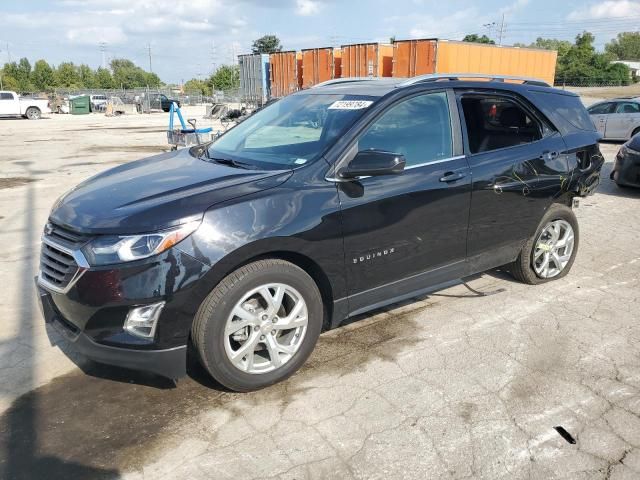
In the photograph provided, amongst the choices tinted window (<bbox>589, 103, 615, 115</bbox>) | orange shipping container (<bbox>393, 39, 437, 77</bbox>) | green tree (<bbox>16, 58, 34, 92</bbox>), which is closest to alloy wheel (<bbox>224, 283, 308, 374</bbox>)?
orange shipping container (<bbox>393, 39, 437, 77</bbox>)

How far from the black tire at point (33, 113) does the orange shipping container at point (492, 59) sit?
90.6 ft

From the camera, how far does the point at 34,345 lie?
151 inches

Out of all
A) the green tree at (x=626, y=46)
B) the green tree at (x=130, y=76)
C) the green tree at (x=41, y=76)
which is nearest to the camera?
the green tree at (x=41, y=76)

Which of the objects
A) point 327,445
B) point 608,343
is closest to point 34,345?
point 327,445

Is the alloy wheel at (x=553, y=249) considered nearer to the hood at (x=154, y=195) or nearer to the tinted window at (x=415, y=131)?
the tinted window at (x=415, y=131)

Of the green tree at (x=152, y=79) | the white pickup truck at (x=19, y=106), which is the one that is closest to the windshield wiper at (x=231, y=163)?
the white pickup truck at (x=19, y=106)

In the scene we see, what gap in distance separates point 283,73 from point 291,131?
20205 mm

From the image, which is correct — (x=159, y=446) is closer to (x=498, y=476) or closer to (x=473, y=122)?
(x=498, y=476)

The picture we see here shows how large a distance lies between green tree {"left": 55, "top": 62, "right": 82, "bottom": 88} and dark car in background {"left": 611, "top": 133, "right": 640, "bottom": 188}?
313 ft

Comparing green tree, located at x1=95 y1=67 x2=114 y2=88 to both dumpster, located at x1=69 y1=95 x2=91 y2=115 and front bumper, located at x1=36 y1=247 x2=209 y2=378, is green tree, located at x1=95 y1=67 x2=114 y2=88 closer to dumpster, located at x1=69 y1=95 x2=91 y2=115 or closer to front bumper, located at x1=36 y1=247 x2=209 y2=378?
dumpster, located at x1=69 y1=95 x2=91 y2=115

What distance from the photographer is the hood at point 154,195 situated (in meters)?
2.83

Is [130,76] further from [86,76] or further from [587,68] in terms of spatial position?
[587,68]

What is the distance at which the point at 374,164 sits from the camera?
3.24 metres

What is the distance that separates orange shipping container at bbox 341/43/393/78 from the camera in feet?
61.5
